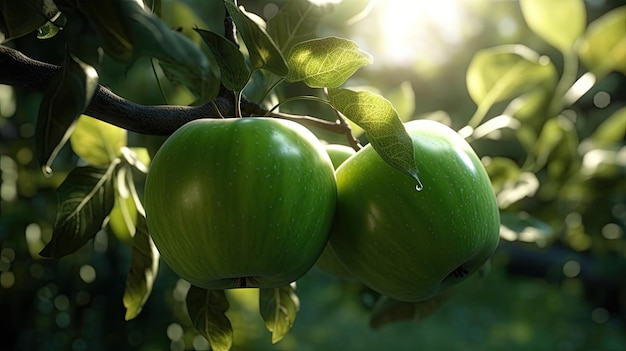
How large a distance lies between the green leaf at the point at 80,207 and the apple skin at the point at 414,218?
0.18m

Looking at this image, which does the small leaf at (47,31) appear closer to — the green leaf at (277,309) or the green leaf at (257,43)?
the green leaf at (257,43)

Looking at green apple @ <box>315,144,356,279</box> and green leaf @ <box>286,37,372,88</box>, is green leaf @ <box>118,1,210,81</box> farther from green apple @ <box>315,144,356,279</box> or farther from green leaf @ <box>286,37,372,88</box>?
green apple @ <box>315,144,356,279</box>

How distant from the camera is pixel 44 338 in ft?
2.90

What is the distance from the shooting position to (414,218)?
1.38 ft

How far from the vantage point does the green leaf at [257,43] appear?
350 millimetres

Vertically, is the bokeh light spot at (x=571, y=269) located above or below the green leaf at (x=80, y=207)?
below

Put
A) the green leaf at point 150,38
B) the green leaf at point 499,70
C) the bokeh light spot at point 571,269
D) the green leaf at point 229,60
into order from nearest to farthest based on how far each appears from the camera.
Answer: the green leaf at point 150,38
the green leaf at point 229,60
the green leaf at point 499,70
the bokeh light spot at point 571,269

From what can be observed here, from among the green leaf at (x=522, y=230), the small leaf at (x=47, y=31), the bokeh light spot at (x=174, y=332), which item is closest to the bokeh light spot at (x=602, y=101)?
the green leaf at (x=522, y=230)

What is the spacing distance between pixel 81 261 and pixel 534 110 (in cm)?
64

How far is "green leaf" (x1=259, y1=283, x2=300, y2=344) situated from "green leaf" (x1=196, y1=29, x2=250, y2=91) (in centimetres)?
19

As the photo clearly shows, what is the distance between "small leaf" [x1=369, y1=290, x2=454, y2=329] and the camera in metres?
0.68

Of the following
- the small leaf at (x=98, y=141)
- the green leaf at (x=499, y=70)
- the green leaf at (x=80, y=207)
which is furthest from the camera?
the green leaf at (x=499, y=70)

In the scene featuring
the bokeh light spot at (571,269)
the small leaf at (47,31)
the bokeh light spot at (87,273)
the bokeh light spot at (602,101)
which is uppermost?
the small leaf at (47,31)

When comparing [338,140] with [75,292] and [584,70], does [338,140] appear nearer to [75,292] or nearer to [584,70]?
[75,292]
